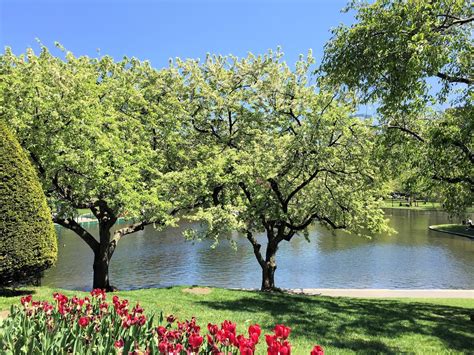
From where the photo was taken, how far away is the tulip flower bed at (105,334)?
148 inches

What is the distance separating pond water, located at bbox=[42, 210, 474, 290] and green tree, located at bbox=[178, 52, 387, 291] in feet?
25.3

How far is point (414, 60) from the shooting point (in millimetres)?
8125

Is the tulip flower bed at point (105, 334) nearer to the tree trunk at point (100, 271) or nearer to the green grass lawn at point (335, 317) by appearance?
the green grass lawn at point (335, 317)

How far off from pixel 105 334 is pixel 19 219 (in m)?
6.34

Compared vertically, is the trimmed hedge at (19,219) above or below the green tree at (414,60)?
below

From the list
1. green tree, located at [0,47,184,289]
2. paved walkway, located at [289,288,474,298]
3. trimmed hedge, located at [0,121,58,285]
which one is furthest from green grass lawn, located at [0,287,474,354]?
green tree, located at [0,47,184,289]

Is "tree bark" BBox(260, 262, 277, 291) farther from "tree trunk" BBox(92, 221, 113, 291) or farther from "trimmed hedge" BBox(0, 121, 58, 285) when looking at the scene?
"trimmed hedge" BBox(0, 121, 58, 285)

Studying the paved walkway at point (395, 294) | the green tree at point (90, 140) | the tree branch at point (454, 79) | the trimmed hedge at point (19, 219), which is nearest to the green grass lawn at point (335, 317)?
the trimmed hedge at point (19, 219)

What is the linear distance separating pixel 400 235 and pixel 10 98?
43.8 metres

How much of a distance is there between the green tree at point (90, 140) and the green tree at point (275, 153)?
81.6 inches

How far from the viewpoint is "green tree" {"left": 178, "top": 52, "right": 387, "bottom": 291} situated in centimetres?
1591

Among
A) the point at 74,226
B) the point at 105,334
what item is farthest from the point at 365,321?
the point at 74,226

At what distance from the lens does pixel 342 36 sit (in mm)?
10500

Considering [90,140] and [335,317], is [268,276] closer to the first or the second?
[335,317]
